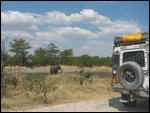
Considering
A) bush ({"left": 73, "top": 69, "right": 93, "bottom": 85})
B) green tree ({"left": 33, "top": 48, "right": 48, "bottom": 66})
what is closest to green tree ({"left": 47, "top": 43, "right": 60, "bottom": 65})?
green tree ({"left": 33, "top": 48, "right": 48, "bottom": 66})

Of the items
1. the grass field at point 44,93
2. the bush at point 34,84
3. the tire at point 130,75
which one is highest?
the tire at point 130,75

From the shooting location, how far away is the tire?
464 inches

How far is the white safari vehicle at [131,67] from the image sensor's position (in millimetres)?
11820

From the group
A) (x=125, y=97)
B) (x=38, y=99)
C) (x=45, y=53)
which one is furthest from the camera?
(x=45, y=53)

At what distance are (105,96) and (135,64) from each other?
4.03m

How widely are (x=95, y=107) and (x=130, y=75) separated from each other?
1.64 meters

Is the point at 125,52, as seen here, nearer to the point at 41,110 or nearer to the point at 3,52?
the point at 41,110

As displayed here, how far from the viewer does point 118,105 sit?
13.4m

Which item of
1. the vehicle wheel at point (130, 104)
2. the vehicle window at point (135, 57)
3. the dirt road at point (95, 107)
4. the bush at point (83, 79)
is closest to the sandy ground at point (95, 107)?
the dirt road at point (95, 107)

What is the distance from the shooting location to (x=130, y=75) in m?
12.3

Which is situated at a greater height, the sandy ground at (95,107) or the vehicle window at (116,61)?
the vehicle window at (116,61)

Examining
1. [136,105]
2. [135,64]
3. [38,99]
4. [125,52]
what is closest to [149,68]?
[135,64]

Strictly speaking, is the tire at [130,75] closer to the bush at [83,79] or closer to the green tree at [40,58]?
the bush at [83,79]

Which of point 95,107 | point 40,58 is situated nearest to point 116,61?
point 95,107
